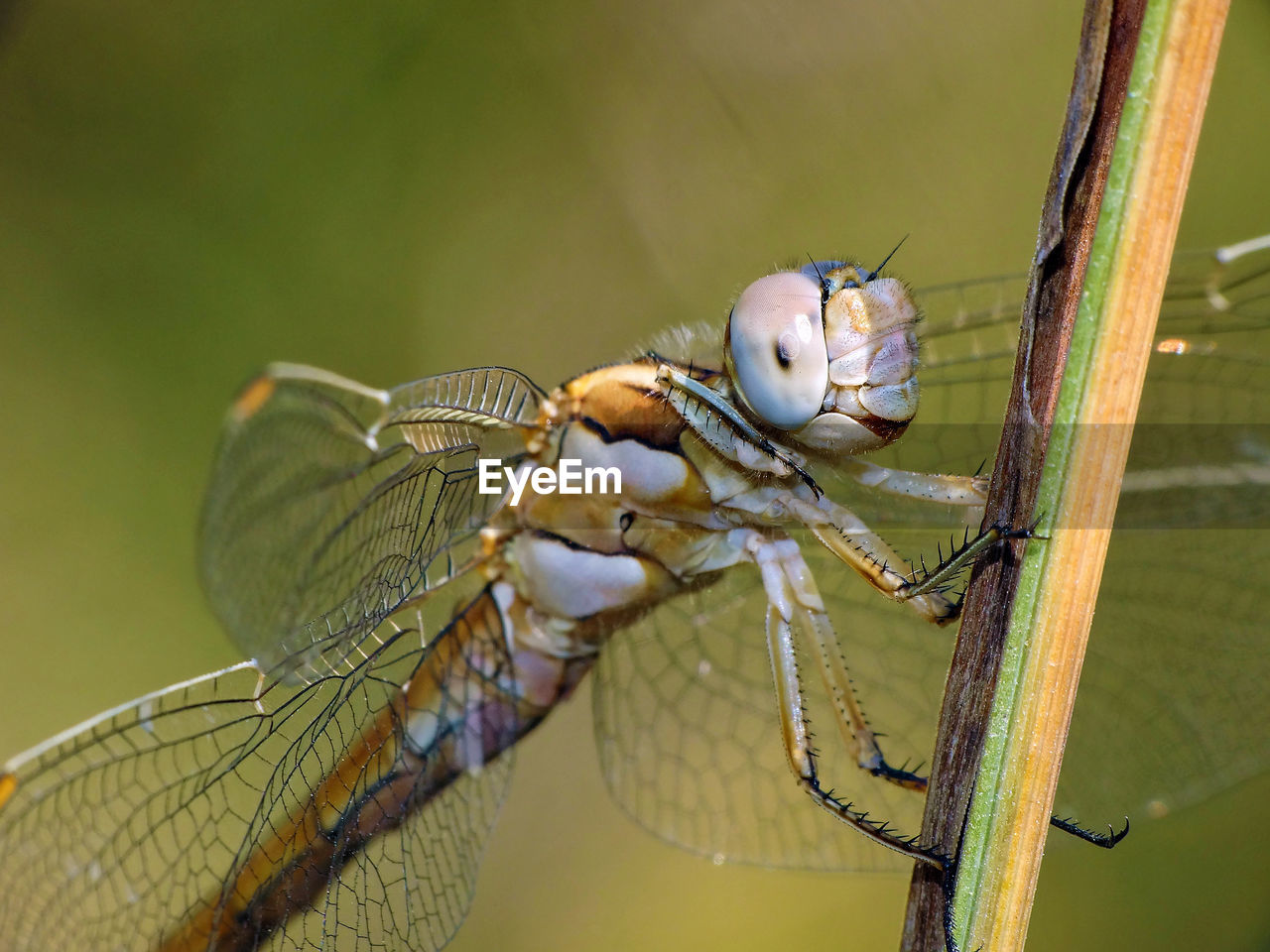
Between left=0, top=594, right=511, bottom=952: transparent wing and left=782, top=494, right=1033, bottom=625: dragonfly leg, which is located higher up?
left=782, top=494, right=1033, bottom=625: dragonfly leg

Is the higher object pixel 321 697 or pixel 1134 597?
pixel 1134 597

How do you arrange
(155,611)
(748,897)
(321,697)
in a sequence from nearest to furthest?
(321,697)
(748,897)
(155,611)

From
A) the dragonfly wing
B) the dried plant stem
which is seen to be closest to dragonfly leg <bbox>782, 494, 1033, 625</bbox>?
the dried plant stem

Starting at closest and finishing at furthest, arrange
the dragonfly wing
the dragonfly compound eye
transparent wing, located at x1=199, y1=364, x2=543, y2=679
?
the dragonfly compound eye → transparent wing, located at x1=199, y1=364, x2=543, y2=679 → the dragonfly wing

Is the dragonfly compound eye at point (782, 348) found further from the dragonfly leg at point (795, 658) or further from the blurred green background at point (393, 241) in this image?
the blurred green background at point (393, 241)

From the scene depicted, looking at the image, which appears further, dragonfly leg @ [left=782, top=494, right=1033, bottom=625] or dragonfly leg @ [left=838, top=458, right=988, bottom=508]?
dragonfly leg @ [left=838, top=458, right=988, bottom=508]

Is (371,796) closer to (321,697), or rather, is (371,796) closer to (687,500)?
(321,697)

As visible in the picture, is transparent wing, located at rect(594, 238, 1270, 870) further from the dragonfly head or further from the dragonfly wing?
the dragonfly head

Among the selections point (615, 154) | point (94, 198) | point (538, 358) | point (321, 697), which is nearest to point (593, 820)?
point (538, 358)
